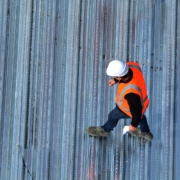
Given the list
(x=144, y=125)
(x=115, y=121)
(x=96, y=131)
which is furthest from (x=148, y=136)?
(x=96, y=131)

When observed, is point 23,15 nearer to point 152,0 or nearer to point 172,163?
point 152,0

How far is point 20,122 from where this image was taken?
353cm

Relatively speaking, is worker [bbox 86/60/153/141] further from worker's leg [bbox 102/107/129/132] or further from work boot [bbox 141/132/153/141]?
work boot [bbox 141/132/153/141]

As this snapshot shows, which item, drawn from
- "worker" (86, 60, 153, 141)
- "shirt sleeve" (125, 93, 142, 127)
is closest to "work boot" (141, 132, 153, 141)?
"worker" (86, 60, 153, 141)

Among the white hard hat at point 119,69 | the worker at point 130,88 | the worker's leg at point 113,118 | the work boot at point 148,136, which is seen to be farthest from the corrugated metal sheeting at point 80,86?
A: the white hard hat at point 119,69

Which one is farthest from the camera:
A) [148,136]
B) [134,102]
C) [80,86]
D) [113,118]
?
[80,86]

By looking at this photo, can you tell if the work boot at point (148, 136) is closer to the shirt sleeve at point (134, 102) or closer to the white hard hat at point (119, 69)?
the shirt sleeve at point (134, 102)

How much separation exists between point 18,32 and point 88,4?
2.91 feet

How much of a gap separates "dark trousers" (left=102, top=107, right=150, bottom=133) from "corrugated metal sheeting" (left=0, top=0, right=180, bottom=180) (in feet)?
0.64

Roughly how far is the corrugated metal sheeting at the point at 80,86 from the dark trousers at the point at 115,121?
7.7 inches

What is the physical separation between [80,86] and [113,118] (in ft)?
1.97

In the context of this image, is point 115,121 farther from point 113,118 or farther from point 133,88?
point 133,88

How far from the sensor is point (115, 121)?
3.28 metres

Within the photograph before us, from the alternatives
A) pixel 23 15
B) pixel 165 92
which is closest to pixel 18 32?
pixel 23 15
